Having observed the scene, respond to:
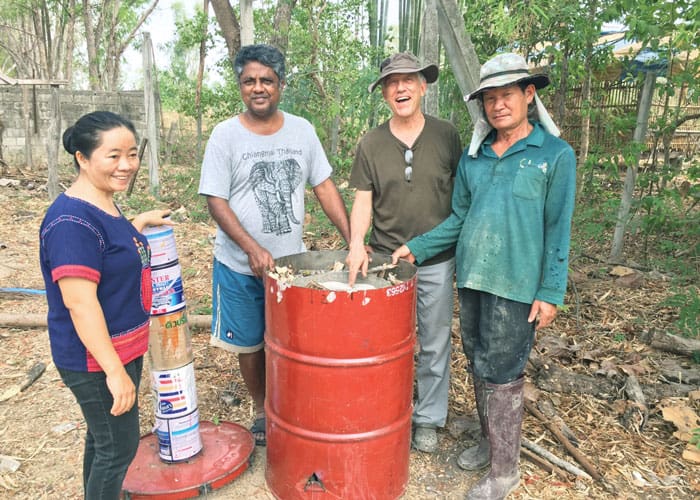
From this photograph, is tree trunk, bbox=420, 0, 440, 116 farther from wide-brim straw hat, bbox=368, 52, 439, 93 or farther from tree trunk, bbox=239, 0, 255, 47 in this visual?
tree trunk, bbox=239, 0, 255, 47

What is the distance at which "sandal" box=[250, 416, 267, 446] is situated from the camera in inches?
126

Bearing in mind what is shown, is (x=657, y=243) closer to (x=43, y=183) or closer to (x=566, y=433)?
(x=566, y=433)

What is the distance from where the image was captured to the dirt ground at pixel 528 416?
2.83 metres

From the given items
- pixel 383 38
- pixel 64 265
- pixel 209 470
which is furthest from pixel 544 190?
pixel 383 38

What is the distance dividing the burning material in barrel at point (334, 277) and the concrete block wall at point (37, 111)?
11.3 m

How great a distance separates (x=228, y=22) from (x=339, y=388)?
484cm

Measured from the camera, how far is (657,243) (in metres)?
5.58

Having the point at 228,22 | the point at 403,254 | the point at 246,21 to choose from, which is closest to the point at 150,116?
the point at 228,22

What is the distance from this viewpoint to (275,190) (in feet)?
9.36

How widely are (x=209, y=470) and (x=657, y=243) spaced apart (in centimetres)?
480

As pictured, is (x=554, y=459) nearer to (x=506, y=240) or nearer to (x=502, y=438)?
(x=502, y=438)

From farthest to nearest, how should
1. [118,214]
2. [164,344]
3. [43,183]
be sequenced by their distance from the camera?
1. [43,183]
2. [164,344]
3. [118,214]

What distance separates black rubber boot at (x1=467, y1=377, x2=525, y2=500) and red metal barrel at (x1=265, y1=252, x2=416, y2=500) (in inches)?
15.8

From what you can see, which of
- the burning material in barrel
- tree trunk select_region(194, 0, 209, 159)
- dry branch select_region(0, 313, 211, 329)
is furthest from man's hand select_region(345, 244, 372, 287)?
tree trunk select_region(194, 0, 209, 159)
